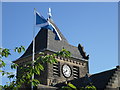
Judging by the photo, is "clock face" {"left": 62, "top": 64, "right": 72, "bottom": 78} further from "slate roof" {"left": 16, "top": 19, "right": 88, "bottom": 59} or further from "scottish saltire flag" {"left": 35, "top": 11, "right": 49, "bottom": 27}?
"scottish saltire flag" {"left": 35, "top": 11, "right": 49, "bottom": 27}

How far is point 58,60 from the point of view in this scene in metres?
37.1

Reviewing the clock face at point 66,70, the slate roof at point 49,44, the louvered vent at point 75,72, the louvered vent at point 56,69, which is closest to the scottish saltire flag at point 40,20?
the slate roof at point 49,44

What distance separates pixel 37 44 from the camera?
127 feet

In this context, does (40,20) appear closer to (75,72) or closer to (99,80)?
(99,80)

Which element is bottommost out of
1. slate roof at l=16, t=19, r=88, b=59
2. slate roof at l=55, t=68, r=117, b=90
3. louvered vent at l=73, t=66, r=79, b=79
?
slate roof at l=55, t=68, r=117, b=90

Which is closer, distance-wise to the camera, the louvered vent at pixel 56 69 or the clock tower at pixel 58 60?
the clock tower at pixel 58 60

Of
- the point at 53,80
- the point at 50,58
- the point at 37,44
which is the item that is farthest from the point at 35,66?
the point at 37,44

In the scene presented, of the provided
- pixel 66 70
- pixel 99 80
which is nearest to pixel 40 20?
pixel 99 80

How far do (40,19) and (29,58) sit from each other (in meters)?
15.3

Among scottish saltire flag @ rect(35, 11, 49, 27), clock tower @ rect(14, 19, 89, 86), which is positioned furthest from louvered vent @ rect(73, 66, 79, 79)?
scottish saltire flag @ rect(35, 11, 49, 27)

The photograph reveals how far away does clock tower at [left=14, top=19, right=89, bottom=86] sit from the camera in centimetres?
3609

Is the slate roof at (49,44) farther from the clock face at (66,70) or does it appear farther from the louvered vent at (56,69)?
the clock face at (66,70)

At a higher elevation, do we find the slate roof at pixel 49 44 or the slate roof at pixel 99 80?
the slate roof at pixel 49 44

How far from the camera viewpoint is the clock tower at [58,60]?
36.1 metres
